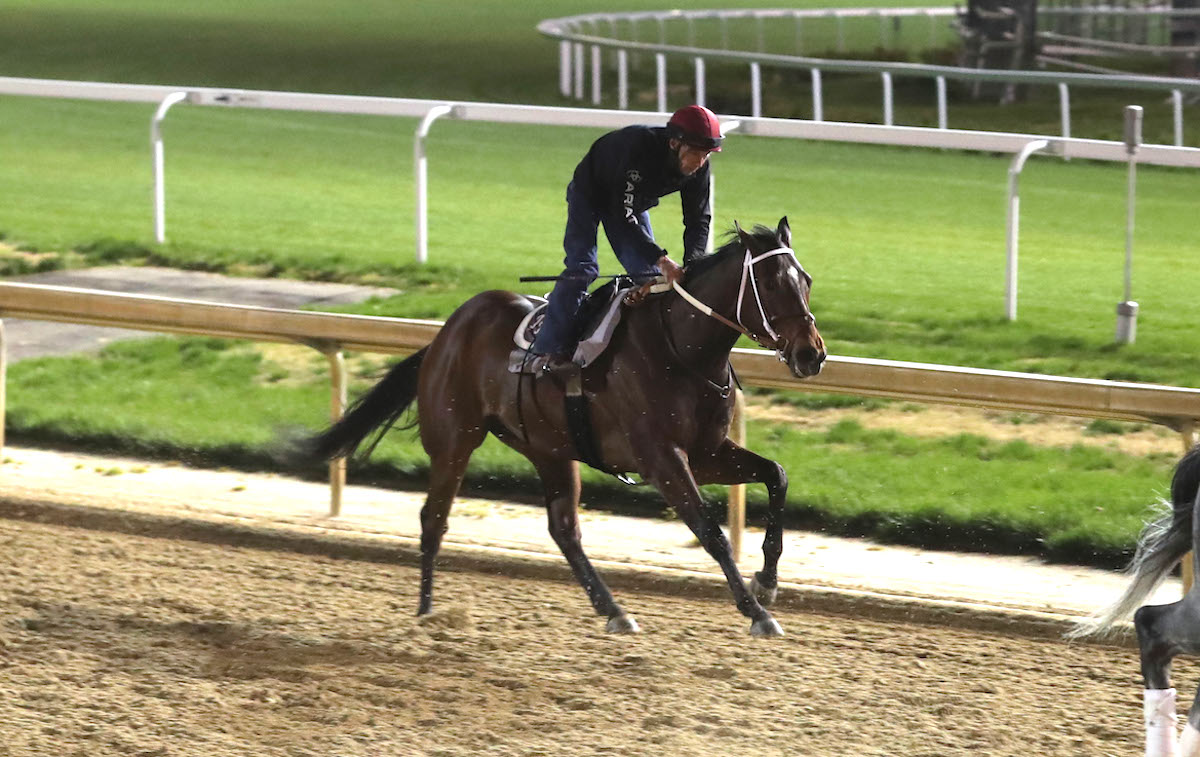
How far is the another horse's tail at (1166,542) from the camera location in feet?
16.1

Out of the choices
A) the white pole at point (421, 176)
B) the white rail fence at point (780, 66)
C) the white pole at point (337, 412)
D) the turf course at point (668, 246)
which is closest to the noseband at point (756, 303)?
the turf course at point (668, 246)

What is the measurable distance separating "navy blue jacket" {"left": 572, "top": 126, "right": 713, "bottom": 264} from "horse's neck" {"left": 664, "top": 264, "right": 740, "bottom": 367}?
0.19 m

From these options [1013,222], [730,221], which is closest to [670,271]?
[1013,222]

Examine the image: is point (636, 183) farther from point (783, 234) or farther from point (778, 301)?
point (778, 301)

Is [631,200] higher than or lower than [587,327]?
higher

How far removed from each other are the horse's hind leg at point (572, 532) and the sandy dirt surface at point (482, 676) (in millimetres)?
83

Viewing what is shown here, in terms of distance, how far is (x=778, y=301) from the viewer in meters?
5.38

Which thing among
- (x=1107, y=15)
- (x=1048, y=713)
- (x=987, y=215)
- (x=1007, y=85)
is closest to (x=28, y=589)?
(x=1048, y=713)

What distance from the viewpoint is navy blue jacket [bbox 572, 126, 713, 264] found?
5.71 m

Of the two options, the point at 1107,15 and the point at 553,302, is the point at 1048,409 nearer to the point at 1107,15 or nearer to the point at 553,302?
the point at 553,302

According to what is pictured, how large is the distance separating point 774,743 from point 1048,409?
211 cm

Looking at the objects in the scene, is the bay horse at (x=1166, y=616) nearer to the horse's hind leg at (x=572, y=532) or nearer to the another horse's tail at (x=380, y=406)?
the horse's hind leg at (x=572, y=532)

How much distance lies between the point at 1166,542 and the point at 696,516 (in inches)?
54.9

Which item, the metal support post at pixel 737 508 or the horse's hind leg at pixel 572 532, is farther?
the metal support post at pixel 737 508
